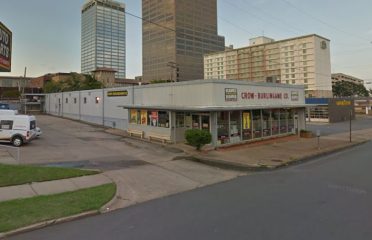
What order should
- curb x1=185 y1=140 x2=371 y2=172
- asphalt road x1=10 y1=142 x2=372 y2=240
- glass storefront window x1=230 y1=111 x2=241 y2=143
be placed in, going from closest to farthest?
asphalt road x1=10 y1=142 x2=372 y2=240 < curb x1=185 y1=140 x2=371 y2=172 < glass storefront window x1=230 y1=111 x2=241 y2=143

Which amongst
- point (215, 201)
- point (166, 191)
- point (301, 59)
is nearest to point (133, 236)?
point (215, 201)

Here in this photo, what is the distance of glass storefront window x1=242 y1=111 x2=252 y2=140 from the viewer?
81.4 ft

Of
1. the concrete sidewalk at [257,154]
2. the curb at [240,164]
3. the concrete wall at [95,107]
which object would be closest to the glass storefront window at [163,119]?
the concrete sidewalk at [257,154]

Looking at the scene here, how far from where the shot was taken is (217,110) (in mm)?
21516

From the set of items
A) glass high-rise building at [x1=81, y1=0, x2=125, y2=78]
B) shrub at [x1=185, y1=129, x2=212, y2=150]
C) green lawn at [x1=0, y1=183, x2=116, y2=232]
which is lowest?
green lawn at [x1=0, y1=183, x2=116, y2=232]

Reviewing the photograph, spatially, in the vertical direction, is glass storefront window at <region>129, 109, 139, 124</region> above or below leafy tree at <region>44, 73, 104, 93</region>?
below

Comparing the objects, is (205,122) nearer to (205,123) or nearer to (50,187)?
(205,123)

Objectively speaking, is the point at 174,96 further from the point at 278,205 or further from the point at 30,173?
the point at 278,205

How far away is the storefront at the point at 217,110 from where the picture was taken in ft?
73.8

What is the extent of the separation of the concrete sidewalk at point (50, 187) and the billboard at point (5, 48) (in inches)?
293

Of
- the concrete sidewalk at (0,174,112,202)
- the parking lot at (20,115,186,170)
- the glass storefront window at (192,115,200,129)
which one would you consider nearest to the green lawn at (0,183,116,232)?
the concrete sidewalk at (0,174,112,202)

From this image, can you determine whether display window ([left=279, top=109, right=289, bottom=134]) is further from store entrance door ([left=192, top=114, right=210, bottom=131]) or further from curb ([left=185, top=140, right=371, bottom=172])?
store entrance door ([left=192, top=114, right=210, bottom=131])

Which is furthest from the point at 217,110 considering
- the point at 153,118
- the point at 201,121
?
the point at 153,118

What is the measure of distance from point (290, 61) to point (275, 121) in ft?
306
